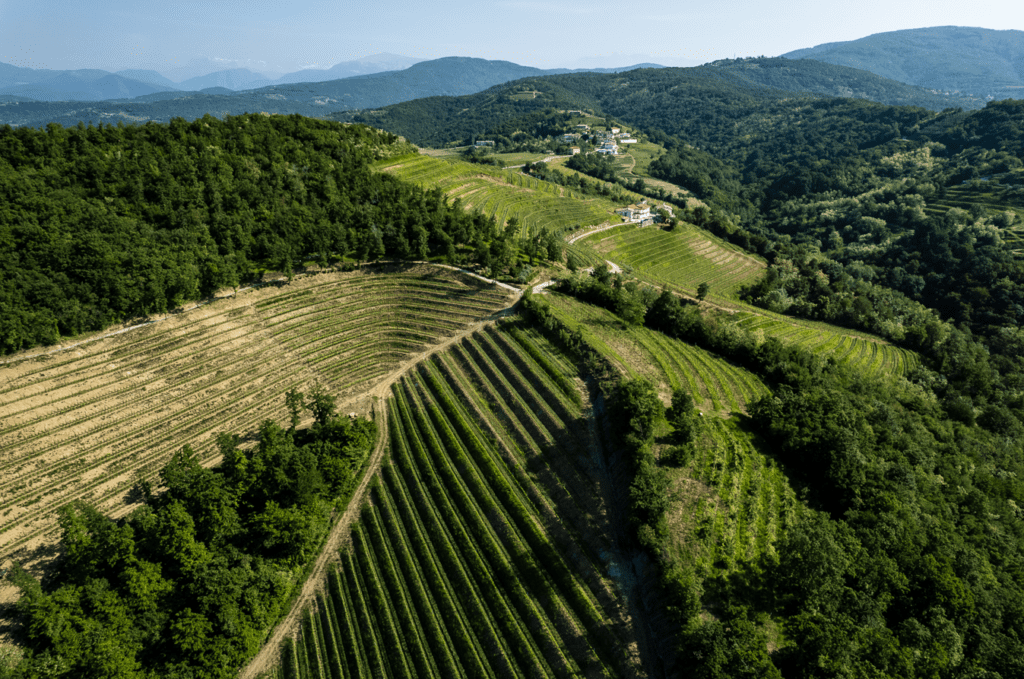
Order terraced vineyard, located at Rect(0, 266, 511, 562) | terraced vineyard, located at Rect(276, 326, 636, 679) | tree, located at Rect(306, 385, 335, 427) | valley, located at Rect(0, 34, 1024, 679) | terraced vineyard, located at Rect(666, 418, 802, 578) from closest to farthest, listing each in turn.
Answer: valley, located at Rect(0, 34, 1024, 679), terraced vineyard, located at Rect(276, 326, 636, 679), terraced vineyard, located at Rect(666, 418, 802, 578), terraced vineyard, located at Rect(0, 266, 511, 562), tree, located at Rect(306, 385, 335, 427)

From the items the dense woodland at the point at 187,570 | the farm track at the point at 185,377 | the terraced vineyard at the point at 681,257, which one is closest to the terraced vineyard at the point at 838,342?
the terraced vineyard at the point at 681,257

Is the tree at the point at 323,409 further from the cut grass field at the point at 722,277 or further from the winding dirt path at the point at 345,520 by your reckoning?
the cut grass field at the point at 722,277

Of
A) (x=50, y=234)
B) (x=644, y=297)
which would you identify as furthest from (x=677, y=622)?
(x=50, y=234)

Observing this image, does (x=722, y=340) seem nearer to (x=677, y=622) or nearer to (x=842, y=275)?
(x=677, y=622)

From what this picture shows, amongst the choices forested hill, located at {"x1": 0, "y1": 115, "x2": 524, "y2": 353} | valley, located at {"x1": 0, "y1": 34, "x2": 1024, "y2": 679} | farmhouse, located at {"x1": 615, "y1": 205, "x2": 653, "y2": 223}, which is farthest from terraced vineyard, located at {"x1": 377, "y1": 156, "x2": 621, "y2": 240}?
valley, located at {"x1": 0, "y1": 34, "x2": 1024, "y2": 679}

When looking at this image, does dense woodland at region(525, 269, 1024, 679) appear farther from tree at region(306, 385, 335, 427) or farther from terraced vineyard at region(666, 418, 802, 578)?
tree at region(306, 385, 335, 427)

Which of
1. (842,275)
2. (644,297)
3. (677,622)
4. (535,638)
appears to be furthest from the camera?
(842,275)
